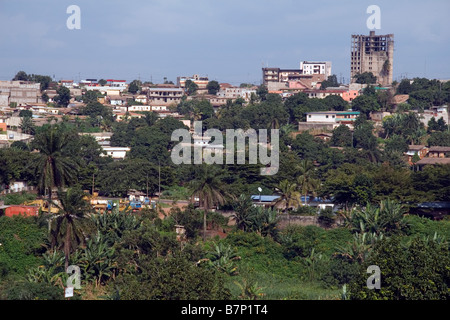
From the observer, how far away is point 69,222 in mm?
23031

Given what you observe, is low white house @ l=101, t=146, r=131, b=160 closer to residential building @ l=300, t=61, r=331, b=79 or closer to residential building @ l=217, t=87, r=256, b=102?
residential building @ l=217, t=87, r=256, b=102

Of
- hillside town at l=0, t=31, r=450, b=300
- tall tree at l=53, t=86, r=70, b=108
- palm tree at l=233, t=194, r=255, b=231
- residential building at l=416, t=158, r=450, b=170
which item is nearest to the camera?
hillside town at l=0, t=31, r=450, b=300

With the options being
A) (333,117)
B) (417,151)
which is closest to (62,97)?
(333,117)

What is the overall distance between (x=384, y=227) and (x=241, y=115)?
83.8 feet

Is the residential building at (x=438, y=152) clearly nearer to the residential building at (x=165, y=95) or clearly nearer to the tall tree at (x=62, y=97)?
the residential building at (x=165, y=95)

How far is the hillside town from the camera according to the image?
21.6 metres

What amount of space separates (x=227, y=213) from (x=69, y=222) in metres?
7.94

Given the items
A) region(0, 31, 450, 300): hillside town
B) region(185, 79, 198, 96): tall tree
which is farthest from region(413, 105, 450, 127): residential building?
region(185, 79, 198, 96): tall tree

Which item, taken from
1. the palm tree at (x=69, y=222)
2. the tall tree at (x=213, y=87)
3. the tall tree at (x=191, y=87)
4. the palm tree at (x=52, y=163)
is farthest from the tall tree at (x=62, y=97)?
the palm tree at (x=69, y=222)

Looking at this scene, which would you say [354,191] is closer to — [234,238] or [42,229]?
[234,238]

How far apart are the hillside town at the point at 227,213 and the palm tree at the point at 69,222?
0.04 metres

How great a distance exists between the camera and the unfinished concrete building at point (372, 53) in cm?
7819

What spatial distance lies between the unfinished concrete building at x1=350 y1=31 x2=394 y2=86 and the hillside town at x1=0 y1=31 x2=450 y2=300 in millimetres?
29711
